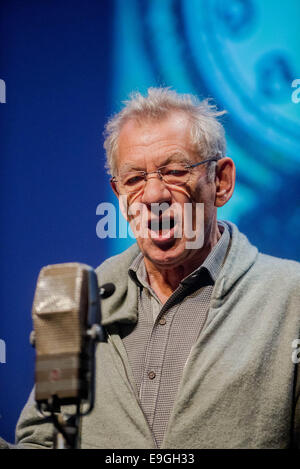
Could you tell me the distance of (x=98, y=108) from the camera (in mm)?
2428

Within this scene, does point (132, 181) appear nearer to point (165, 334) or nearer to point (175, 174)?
point (175, 174)

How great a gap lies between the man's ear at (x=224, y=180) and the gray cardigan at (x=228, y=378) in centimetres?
22

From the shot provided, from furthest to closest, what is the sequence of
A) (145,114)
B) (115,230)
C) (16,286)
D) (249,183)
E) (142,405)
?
1. (16,286)
2. (115,230)
3. (249,183)
4. (145,114)
5. (142,405)

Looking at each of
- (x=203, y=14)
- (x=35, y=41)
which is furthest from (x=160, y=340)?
(x=35, y=41)

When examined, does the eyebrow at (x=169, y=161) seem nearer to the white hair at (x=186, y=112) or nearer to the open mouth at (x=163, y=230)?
the white hair at (x=186, y=112)

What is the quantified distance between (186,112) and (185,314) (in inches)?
27.0

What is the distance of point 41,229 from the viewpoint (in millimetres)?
2457

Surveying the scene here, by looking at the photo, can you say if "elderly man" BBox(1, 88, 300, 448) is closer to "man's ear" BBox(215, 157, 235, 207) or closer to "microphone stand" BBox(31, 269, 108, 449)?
"man's ear" BBox(215, 157, 235, 207)

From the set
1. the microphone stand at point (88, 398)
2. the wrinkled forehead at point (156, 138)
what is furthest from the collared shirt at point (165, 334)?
the microphone stand at point (88, 398)

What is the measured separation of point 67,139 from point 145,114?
64 cm

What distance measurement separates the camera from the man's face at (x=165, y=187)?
1.81m

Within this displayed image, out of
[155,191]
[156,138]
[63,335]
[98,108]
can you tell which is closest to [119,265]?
[155,191]
